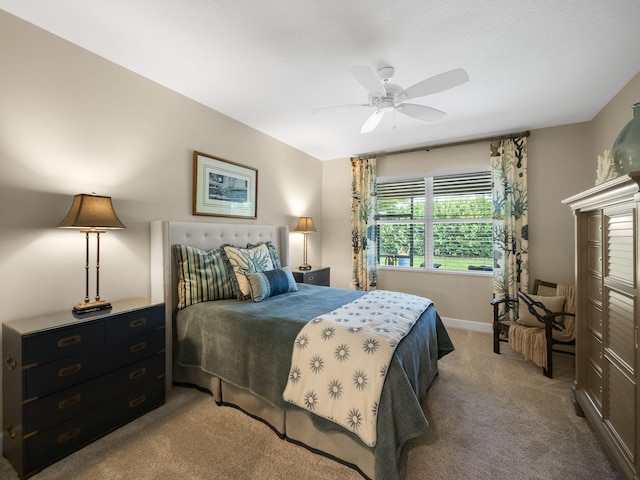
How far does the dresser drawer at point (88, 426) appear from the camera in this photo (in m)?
1.58

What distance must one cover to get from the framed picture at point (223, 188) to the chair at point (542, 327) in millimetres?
3137

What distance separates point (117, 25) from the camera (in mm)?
1846

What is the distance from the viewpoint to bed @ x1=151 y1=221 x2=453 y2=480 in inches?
58.6

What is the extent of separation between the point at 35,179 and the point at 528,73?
376 cm

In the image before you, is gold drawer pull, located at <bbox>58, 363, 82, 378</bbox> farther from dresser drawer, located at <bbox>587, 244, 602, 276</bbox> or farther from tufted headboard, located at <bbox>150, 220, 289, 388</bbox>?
dresser drawer, located at <bbox>587, 244, 602, 276</bbox>

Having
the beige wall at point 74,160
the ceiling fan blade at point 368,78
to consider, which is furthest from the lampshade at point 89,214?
the ceiling fan blade at point 368,78

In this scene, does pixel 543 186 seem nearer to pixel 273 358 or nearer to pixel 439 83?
pixel 439 83

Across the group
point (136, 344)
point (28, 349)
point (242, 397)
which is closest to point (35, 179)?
point (28, 349)

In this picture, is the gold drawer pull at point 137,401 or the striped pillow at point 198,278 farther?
the striped pillow at point 198,278

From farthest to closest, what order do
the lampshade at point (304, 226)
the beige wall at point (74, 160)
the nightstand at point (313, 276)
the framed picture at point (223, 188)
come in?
the lampshade at point (304, 226)
the nightstand at point (313, 276)
the framed picture at point (223, 188)
the beige wall at point (74, 160)

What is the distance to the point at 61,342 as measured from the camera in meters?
1.66

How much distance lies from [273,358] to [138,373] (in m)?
1.03

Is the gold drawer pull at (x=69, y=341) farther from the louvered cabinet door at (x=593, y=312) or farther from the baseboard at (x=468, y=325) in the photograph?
the baseboard at (x=468, y=325)

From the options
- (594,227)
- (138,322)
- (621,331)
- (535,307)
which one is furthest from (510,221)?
(138,322)
